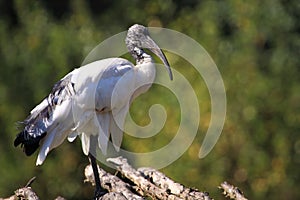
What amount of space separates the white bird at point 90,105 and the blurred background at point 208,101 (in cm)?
196

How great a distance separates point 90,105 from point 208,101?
2.21 m

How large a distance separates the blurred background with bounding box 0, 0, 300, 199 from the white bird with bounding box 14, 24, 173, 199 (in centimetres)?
196

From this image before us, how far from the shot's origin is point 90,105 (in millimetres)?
5027

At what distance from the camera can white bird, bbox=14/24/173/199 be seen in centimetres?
496

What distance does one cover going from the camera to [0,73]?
25.1ft

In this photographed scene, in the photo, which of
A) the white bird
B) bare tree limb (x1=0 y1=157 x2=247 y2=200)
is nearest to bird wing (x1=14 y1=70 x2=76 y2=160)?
the white bird

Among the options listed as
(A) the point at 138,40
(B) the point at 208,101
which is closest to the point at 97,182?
(A) the point at 138,40

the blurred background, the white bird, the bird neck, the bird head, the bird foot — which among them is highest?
the blurred background

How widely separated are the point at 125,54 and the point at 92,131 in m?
2.14

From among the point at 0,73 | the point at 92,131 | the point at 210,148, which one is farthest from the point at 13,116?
the point at 92,131

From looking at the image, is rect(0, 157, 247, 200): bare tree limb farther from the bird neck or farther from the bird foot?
the bird neck

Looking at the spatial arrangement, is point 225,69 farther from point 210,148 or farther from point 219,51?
point 210,148

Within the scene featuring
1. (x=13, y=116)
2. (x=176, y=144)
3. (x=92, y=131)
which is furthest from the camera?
(x=13, y=116)

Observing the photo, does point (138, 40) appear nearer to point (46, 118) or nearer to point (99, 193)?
point (46, 118)
